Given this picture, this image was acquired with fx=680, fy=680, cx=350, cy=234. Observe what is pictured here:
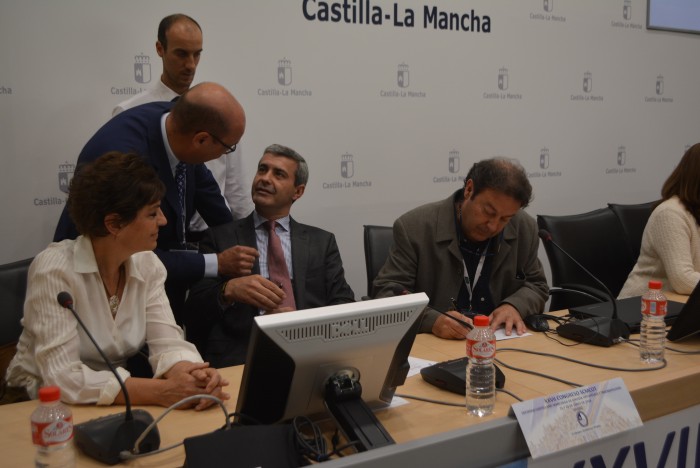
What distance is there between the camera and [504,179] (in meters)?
2.38

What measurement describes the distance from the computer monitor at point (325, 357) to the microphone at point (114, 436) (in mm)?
188

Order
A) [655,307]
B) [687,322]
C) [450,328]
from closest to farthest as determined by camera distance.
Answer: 1. [655,307]
2. [687,322]
3. [450,328]

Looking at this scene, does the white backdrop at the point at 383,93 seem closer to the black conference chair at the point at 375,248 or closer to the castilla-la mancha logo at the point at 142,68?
the castilla-la mancha logo at the point at 142,68

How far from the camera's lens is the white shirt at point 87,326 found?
63.9 inches

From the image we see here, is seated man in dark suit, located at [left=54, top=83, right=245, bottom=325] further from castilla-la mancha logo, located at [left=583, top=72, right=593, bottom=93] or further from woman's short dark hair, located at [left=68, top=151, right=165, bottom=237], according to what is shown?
castilla-la mancha logo, located at [left=583, top=72, right=593, bottom=93]

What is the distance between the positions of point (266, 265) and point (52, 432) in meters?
1.58

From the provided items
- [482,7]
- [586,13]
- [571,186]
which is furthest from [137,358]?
[586,13]

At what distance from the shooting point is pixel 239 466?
1187mm

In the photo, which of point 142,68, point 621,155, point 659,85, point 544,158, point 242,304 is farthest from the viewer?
point 659,85

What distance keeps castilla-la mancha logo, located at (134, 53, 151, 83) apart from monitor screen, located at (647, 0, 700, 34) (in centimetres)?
354

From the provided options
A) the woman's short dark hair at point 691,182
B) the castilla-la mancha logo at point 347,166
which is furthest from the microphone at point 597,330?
the castilla-la mancha logo at point 347,166

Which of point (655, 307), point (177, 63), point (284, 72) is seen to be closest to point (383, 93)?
point (284, 72)

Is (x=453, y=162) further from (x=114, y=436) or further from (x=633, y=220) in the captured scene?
(x=114, y=436)

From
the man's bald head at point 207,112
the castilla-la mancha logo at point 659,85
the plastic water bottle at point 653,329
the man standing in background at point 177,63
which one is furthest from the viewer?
the castilla-la mancha logo at point 659,85
